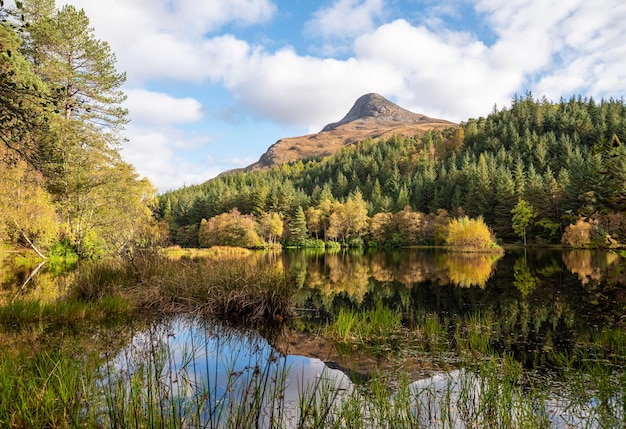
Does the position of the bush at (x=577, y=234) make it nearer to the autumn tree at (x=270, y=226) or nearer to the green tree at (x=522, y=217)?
the green tree at (x=522, y=217)

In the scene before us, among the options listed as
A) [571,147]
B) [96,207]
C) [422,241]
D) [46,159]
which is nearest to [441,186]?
[422,241]

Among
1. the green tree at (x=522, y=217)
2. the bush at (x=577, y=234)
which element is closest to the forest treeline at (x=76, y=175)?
the bush at (x=577, y=234)

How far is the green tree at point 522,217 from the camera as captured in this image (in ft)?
206

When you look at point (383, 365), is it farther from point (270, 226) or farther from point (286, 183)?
point (286, 183)

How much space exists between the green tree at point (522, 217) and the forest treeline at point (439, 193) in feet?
0.69

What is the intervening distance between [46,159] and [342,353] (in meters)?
7.63

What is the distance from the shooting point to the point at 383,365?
618 cm

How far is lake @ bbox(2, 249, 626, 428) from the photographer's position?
3.94m

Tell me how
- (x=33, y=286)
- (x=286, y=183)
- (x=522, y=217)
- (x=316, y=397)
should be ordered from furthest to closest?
(x=286, y=183) → (x=522, y=217) → (x=33, y=286) → (x=316, y=397)

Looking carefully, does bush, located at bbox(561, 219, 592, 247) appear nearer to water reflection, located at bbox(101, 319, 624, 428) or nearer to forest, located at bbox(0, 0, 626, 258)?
forest, located at bbox(0, 0, 626, 258)

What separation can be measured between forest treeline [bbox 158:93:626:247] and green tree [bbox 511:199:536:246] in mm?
209

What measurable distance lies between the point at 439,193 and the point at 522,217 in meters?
25.6

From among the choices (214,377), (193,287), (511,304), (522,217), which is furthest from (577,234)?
(214,377)

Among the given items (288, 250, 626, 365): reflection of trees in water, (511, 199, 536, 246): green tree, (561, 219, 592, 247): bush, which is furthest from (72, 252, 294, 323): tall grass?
(511, 199, 536, 246): green tree
